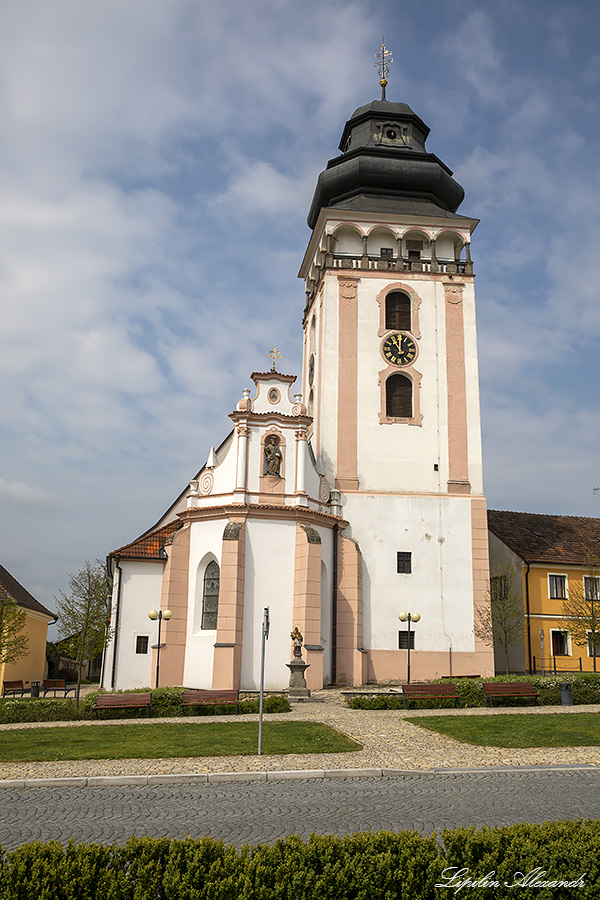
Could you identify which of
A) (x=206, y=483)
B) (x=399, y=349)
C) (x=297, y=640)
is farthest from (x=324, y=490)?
(x=297, y=640)

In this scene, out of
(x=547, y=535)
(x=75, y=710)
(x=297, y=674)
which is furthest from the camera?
(x=547, y=535)

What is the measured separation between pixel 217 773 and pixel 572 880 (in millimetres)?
7922

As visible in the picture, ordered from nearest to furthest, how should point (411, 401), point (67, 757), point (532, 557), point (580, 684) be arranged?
point (67, 757), point (580, 684), point (411, 401), point (532, 557)

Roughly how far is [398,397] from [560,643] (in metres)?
16.1

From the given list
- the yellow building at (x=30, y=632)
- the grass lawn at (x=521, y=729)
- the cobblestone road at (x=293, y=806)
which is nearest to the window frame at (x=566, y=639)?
the grass lawn at (x=521, y=729)

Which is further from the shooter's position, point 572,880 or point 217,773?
point 217,773

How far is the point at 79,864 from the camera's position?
20.5ft

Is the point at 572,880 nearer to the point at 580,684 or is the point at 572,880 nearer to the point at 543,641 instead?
the point at 580,684

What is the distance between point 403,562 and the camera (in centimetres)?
3738

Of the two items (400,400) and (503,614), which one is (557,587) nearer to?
(503,614)

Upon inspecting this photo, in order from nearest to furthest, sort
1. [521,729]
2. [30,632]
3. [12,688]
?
[521,729] < [12,688] < [30,632]

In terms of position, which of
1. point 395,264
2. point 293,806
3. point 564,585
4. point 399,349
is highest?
point 395,264

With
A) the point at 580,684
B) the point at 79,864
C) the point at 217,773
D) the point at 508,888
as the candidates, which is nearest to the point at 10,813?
the point at 217,773

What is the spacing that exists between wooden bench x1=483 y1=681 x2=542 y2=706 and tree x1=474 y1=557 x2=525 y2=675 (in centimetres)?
1063
